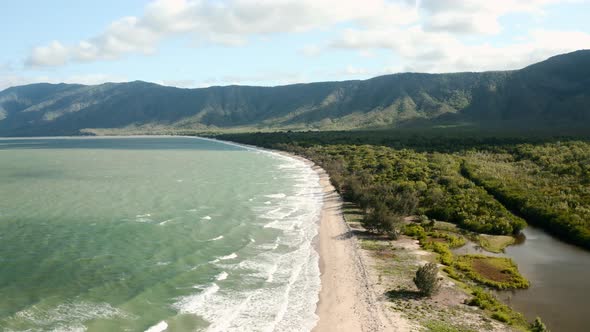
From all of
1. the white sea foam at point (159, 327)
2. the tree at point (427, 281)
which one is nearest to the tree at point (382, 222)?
the tree at point (427, 281)

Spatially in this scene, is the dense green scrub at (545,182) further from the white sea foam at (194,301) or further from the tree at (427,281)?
the white sea foam at (194,301)

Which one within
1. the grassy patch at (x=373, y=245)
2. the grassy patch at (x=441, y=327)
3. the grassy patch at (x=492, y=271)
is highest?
the grassy patch at (x=373, y=245)

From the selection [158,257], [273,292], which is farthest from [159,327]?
[158,257]

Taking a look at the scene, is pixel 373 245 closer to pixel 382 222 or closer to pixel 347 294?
pixel 382 222

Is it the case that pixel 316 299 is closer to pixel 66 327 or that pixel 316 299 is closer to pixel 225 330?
pixel 225 330

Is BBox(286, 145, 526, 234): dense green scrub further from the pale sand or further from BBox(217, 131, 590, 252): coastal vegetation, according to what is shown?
the pale sand

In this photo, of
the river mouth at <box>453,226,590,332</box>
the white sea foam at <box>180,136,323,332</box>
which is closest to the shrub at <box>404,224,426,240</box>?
the river mouth at <box>453,226,590,332</box>
